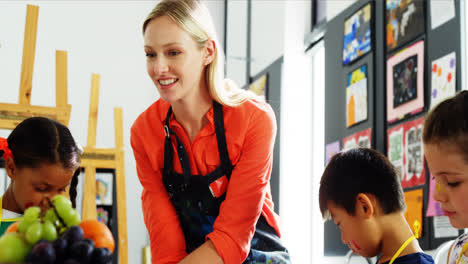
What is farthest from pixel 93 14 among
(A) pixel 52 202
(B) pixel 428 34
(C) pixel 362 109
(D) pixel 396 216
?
(A) pixel 52 202

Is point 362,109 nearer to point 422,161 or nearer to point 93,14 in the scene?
point 422,161

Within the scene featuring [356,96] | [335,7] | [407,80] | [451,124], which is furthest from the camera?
[335,7]

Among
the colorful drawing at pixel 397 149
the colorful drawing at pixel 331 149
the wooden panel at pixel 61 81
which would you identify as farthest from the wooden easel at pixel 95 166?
the colorful drawing at pixel 397 149

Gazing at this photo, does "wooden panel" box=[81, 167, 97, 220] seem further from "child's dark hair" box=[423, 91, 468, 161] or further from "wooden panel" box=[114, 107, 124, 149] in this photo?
"child's dark hair" box=[423, 91, 468, 161]

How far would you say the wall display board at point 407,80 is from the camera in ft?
6.93

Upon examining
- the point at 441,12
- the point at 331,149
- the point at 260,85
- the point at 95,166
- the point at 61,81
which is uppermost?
the point at 260,85

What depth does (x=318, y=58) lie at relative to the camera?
3.75 metres

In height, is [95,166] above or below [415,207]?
above

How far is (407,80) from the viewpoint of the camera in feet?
7.68

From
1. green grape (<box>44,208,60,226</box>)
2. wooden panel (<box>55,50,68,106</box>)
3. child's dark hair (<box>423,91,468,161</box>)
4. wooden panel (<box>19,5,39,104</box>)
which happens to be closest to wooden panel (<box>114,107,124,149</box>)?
wooden panel (<box>55,50,68,106</box>)

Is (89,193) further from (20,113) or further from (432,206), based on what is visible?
(432,206)

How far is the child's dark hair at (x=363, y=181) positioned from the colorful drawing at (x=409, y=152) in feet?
2.75

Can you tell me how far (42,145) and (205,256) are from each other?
1.86ft

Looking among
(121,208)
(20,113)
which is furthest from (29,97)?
(121,208)
